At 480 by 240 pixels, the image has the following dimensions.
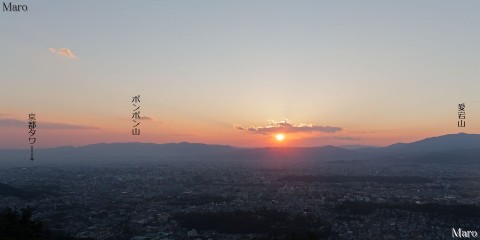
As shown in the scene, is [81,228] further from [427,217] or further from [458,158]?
[458,158]

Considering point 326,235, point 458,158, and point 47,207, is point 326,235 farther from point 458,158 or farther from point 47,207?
point 458,158

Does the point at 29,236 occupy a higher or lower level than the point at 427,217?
higher

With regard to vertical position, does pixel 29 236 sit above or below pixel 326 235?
above

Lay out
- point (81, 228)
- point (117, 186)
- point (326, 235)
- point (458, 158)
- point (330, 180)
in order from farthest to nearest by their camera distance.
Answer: point (458, 158) < point (330, 180) < point (117, 186) < point (81, 228) < point (326, 235)

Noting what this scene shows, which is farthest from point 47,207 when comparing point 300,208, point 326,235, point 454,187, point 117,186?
point 454,187

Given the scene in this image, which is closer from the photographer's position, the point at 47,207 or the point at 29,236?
the point at 29,236

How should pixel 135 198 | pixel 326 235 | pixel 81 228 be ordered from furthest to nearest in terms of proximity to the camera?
pixel 135 198 → pixel 81 228 → pixel 326 235

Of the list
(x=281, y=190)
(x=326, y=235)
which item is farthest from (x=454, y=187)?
(x=326, y=235)

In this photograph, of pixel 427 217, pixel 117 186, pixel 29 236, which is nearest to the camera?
pixel 29 236

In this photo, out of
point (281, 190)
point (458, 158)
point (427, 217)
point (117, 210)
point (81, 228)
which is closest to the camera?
point (81, 228)
